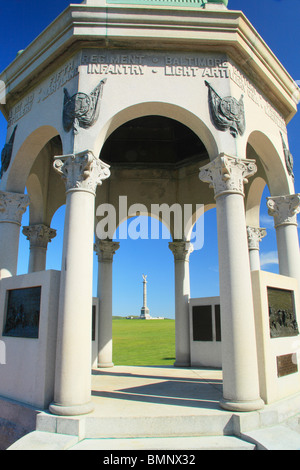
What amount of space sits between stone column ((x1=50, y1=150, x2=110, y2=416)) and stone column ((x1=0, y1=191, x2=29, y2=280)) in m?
3.49

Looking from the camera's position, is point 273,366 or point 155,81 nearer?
point 273,366

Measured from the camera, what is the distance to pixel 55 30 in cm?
1036

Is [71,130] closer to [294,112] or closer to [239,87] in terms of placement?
[239,87]

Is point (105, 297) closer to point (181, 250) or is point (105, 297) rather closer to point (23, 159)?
point (181, 250)

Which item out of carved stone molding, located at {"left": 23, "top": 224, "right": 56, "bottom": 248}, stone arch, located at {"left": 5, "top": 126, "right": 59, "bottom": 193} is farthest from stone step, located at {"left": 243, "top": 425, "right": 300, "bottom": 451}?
carved stone molding, located at {"left": 23, "top": 224, "right": 56, "bottom": 248}

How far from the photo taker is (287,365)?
9.46m

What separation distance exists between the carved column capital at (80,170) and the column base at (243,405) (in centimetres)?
630

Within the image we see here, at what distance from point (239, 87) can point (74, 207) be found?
6.44 meters

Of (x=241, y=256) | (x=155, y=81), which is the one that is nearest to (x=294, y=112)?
(x=155, y=81)

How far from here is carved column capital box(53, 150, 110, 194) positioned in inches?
349

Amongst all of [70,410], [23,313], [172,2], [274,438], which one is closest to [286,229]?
[274,438]
